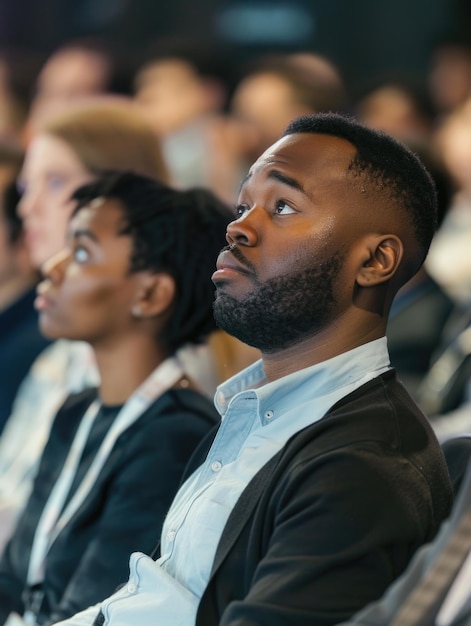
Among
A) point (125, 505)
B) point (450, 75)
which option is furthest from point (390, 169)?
point (450, 75)

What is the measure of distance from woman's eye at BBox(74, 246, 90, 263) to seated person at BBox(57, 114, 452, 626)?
2.03 feet

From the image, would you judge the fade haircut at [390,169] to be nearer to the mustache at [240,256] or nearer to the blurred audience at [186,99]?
the mustache at [240,256]

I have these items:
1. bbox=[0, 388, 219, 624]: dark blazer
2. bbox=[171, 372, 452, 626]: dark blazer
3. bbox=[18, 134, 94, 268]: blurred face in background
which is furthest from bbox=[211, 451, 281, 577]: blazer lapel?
bbox=[18, 134, 94, 268]: blurred face in background

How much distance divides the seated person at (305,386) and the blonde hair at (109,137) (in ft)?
4.42

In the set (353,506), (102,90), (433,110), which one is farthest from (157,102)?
(353,506)

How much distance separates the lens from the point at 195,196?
2.17 m

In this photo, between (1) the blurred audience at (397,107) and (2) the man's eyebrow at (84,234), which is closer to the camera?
(2) the man's eyebrow at (84,234)

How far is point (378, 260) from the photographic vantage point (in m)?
1.45

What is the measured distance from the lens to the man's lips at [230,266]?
146 cm

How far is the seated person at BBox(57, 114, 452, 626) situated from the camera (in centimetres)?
131

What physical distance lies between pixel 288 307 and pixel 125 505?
1.84 ft

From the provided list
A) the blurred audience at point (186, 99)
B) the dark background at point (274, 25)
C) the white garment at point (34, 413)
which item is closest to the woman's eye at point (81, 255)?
the white garment at point (34, 413)

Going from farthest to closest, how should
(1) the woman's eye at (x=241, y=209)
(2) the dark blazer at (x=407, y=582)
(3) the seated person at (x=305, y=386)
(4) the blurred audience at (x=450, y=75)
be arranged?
(4) the blurred audience at (x=450, y=75) → (1) the woman's eye at (x=241, y=209) → (3) the seated person at (x=305, y=386) → (2) the dark blazer at (x=407, y=582)

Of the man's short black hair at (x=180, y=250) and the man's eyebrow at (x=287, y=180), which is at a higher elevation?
the man's eyebrow at (x=287, y=180)
